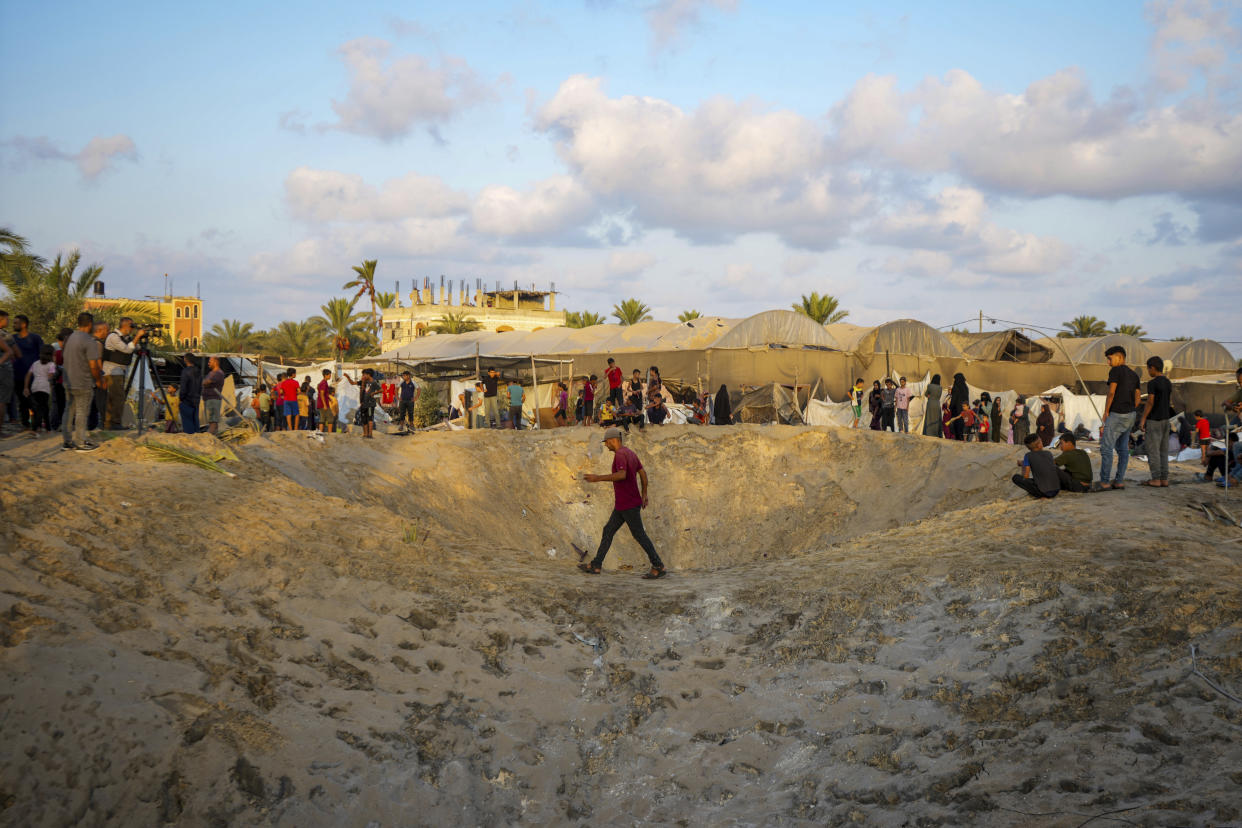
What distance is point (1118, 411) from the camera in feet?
35.3

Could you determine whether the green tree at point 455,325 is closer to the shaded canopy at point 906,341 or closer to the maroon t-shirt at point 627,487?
the shaded canopy at point 906,341

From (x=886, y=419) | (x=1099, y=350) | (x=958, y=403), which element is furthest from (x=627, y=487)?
(x=1099, y=350)

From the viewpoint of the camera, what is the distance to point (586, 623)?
782 centimetres

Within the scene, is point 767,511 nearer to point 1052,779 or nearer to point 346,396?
point 1052,779

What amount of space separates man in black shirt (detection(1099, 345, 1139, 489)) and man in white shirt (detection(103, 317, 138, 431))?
12.7 meters

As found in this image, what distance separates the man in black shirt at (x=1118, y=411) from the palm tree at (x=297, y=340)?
43084 millimetres

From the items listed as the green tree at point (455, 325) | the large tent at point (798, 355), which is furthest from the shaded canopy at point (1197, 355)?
the green tree at point (455, 325)

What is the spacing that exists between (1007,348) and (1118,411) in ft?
67.4

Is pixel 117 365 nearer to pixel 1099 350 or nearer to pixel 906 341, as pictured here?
pixel 906 341

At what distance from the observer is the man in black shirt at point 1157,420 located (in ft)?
34.3

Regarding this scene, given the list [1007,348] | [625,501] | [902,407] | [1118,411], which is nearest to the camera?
[625,501]

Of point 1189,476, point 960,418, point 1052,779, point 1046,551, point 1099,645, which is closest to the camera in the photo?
point 1052,779

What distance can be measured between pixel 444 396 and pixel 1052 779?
71.2ft

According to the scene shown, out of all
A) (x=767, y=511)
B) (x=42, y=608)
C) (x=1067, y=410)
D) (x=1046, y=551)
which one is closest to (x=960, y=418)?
(x=767, y=511)
